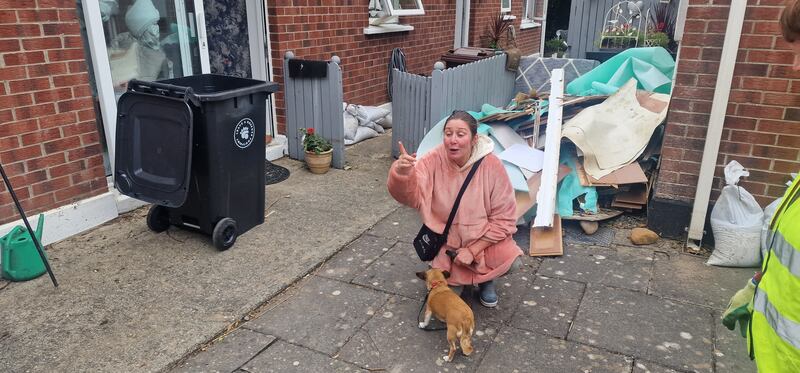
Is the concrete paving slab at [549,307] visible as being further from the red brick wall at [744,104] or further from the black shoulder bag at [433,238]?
the red brick wall at [744,104]

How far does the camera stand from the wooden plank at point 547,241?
406 cm

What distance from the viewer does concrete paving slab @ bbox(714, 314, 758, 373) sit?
278cm

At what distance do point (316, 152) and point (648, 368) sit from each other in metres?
3.85

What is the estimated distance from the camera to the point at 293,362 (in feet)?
9.31

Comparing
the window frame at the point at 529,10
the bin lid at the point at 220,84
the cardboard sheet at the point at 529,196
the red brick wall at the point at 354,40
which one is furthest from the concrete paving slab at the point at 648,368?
the window frame at the point at 529,10

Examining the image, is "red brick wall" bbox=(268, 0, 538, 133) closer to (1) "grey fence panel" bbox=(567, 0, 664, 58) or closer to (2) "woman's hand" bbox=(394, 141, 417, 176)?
(1) "grey fence panel" bbox=(567, 0, 664, 58)

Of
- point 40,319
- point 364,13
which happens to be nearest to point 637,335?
point 40,319

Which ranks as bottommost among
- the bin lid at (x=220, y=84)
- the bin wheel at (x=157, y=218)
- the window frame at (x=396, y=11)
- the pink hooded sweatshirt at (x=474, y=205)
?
the bin wheel at (x=157, y=218)

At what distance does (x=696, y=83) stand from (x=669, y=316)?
1772 mm

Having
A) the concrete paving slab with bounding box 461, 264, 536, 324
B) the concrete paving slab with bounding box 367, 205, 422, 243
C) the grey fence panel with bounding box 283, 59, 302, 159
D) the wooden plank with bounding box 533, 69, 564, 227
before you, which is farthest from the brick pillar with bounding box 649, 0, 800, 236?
the grey fence panel with bounding box 283, 59, 302, 159

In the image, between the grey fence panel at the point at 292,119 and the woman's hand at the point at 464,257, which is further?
the grey fence panel at the point at 292,119

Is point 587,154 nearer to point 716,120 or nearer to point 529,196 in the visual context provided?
point 529,196

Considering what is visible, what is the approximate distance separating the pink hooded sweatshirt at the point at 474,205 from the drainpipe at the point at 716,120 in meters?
1.73

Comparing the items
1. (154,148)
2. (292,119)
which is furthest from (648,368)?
(292,119)
